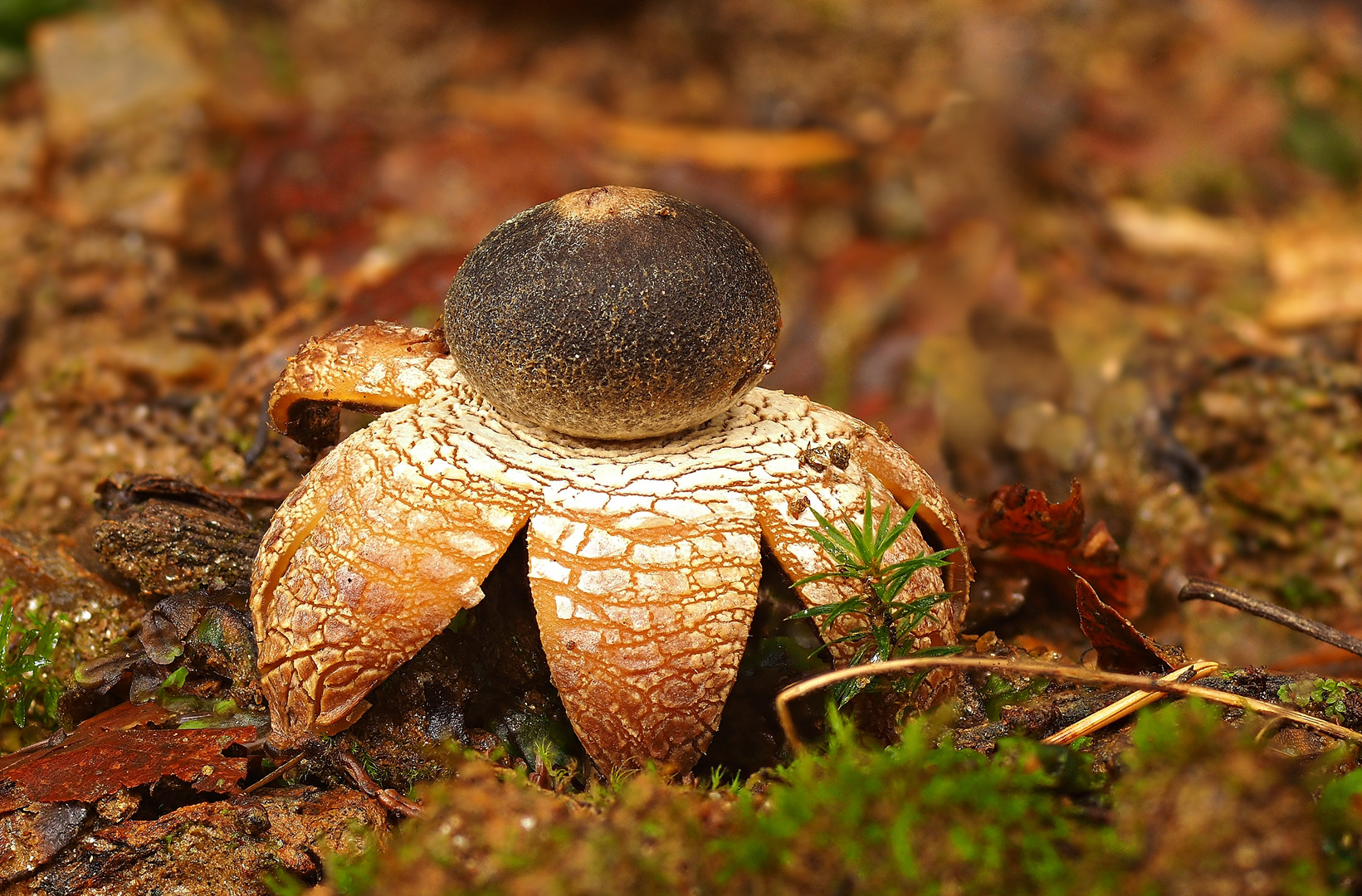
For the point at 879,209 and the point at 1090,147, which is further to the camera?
the point at 1090,147

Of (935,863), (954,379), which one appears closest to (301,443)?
(935,863)

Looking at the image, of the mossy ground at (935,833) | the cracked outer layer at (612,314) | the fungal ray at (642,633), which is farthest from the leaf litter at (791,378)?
the cracked outer layer at (612,314)

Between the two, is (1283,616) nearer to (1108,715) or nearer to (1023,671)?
(1108,715)

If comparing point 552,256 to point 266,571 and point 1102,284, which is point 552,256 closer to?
point 266,571

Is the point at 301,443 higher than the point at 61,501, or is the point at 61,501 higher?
the point at 301,443

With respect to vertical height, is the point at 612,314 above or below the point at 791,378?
above

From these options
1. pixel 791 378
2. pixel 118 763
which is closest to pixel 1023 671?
pixel 118 763

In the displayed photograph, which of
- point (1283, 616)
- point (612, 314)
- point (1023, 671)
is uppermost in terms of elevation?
point (612, 314)

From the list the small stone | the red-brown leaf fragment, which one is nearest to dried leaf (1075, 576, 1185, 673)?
the red-brown leaf fragment
